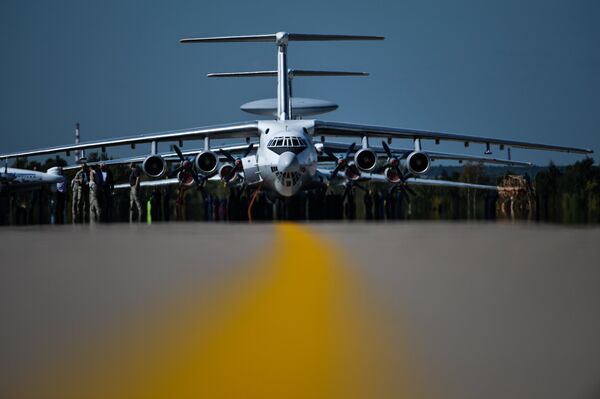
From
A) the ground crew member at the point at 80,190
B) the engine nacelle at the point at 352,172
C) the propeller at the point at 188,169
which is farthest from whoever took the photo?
the engine nacelle at the point at 352,172

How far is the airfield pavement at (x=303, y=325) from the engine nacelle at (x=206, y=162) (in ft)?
64.0

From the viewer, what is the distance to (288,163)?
85.6ft

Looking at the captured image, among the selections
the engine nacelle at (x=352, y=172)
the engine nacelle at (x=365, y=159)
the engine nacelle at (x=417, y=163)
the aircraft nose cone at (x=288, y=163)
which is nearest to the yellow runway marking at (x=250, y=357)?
the aircraft nose cone at (x=288, y=163)

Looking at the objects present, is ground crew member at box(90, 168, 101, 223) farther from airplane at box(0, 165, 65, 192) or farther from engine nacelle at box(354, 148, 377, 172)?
airplane at box(0, 165, 65, 192)

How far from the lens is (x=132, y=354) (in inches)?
159

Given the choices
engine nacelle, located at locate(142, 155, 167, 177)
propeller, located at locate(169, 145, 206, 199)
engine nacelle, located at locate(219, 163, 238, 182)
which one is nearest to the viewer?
engine nacelle, located at locate(142, 155, 167, 177)

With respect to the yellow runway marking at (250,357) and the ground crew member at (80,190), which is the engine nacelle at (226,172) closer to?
the ground crew member at (80,190)

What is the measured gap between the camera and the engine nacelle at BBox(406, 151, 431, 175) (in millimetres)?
29203

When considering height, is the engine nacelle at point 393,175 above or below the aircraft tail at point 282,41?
below

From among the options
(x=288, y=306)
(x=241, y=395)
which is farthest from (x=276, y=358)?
(x=288, y=306)

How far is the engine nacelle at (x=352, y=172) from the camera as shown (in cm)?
A: 3115

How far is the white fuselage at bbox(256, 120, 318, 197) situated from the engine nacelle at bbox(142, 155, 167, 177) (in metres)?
3.35

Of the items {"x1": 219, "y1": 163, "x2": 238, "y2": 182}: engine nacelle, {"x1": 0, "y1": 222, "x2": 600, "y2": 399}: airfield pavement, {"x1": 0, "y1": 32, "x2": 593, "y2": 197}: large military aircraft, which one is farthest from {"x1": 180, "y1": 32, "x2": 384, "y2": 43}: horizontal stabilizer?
{"x1": 0, "y1": 222, "x2": 600, "y2": 399}: airfield pavement

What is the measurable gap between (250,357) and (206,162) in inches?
994
